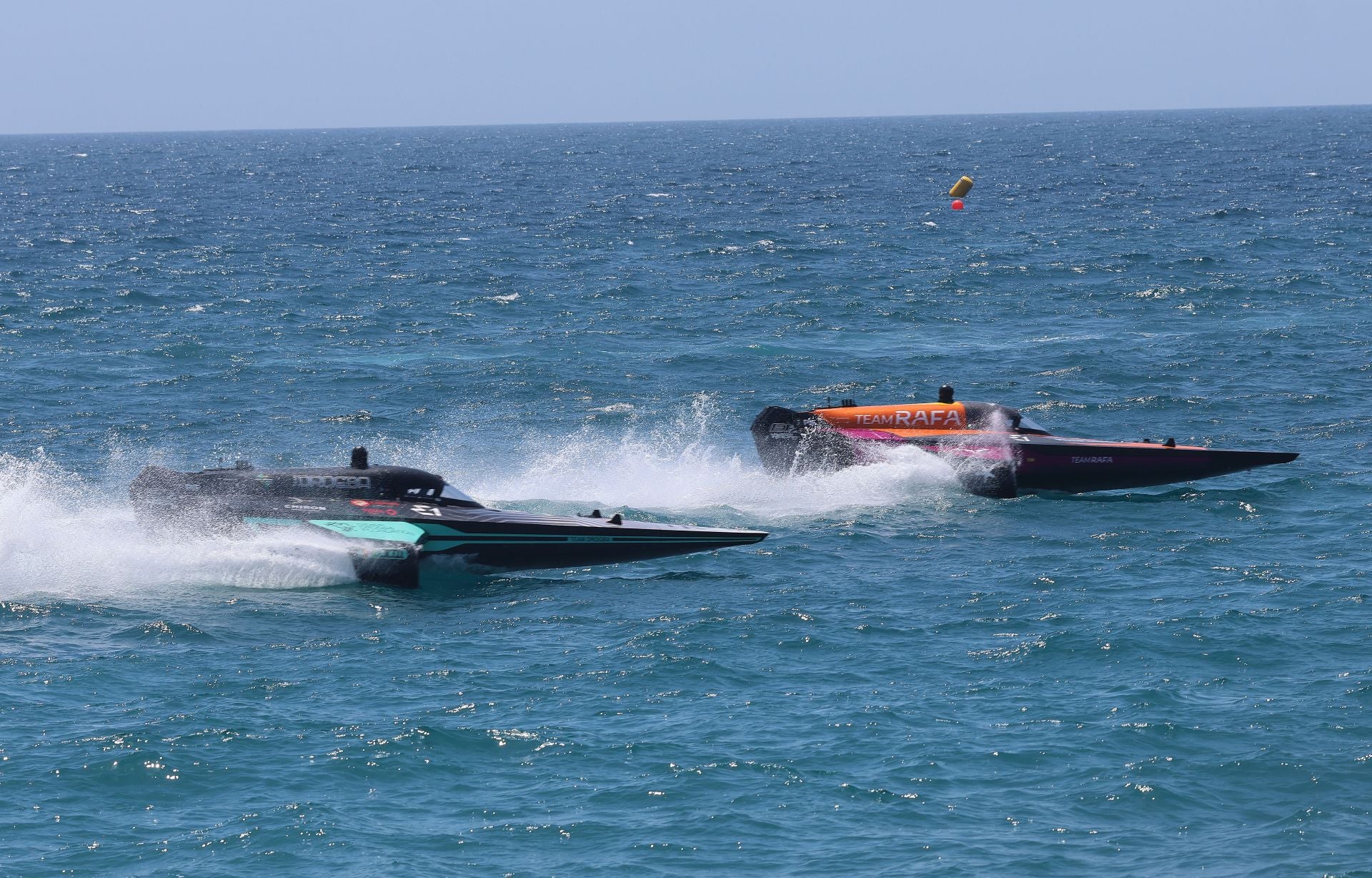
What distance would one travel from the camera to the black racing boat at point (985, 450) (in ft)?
101

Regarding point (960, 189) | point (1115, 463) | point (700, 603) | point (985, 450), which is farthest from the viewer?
point (960, 189)

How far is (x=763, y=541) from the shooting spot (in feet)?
92.1

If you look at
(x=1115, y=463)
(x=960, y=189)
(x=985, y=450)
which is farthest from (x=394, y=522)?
(x=960, y=189)

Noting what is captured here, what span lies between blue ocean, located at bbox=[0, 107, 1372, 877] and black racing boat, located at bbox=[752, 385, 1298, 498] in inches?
19.3

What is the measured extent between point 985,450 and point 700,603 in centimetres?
956

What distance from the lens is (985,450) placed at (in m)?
31.2

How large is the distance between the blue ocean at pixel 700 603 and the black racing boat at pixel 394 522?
0.47m

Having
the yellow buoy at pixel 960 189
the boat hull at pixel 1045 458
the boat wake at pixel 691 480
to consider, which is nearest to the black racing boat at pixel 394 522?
the boat wake at pixel 691 480

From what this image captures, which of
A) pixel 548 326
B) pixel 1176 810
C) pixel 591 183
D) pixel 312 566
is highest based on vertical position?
pixel 591 183

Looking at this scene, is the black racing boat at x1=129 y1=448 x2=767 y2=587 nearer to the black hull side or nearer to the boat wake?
the boat wake

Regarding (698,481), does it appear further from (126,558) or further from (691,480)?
(126,558)

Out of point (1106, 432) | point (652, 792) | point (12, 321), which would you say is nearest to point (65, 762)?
point (652, 792)

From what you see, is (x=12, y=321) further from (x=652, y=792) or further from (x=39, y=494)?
(x=652, y=792)

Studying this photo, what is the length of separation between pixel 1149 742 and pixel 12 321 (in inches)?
1781
